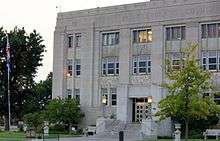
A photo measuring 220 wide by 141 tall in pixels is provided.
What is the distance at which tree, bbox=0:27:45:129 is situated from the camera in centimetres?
7812

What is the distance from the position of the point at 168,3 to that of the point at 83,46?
12.2 meters

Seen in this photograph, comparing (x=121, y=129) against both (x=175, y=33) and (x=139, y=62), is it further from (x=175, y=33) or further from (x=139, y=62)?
(x=175, y=33)

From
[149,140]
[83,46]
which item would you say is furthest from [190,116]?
[83,46]

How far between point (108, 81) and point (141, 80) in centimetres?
471

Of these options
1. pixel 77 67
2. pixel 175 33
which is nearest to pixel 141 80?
pixel 175 33

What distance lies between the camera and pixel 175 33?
63.3m

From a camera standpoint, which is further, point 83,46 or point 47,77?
point 47,77

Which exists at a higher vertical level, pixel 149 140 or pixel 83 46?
pixel 83 46

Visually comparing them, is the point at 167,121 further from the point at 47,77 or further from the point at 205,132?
the point at 47,77

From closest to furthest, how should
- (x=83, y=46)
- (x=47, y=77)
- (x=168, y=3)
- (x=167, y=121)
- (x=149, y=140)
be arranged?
(x=149, y=140)
(x=167, y=121)
(x=168, y=3)
(x=83, y=46)
(x=47, y=77)

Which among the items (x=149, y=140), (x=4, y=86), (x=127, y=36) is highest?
(x=127, y=36)

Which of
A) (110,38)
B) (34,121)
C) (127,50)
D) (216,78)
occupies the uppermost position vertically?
(110,38)

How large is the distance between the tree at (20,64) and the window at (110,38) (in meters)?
14.2

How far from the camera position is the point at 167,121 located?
6025cm
